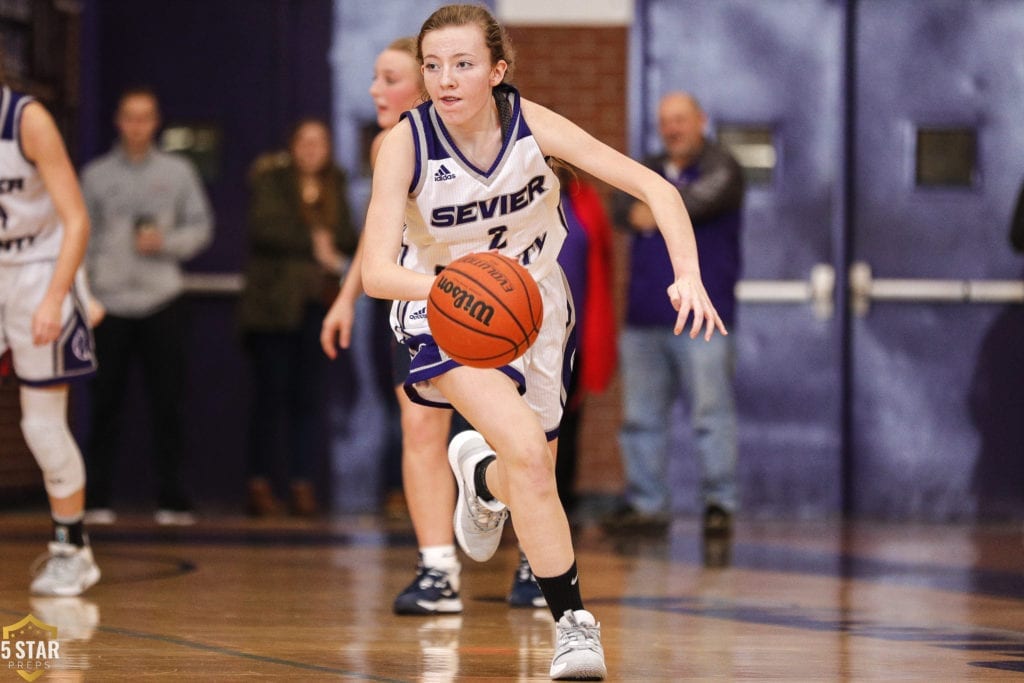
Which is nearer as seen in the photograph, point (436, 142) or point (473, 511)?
point (436, 142)

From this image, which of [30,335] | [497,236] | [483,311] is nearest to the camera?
[483,311]

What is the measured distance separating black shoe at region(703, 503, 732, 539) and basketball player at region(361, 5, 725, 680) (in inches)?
126

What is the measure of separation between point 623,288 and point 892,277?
1.35 m

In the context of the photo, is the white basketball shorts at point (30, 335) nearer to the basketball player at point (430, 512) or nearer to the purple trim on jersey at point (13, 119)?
the purple trim on jersey at point (13, 119)

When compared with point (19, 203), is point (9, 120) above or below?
above

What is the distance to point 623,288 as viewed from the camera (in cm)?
831

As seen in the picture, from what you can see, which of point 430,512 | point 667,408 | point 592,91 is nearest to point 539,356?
point 430,512

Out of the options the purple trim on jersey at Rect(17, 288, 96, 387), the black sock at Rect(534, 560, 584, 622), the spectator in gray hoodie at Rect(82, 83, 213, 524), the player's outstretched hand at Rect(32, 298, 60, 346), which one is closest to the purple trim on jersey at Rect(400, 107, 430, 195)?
the black sock at Rect(534, 560, 584, 622)

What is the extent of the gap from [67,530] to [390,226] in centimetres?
193

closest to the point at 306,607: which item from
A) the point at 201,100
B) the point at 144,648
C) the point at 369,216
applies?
→ the point at 144,648

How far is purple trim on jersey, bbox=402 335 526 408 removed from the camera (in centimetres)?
356

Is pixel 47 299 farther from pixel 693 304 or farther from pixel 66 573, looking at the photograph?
pixel 693 304

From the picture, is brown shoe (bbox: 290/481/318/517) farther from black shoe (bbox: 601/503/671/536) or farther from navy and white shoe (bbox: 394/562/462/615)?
navy and white shoe (bbox: 394/562/462/615)

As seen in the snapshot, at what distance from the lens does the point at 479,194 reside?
368 cm
